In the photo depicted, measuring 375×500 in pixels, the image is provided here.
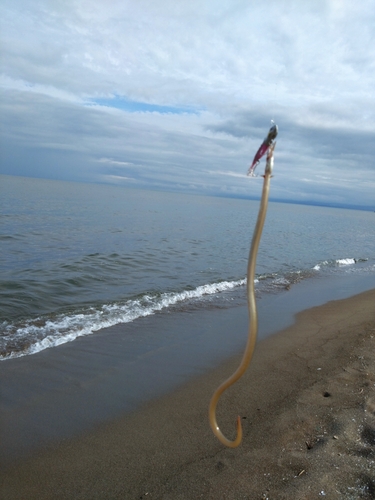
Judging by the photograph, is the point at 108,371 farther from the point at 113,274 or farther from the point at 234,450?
the point at 113,274

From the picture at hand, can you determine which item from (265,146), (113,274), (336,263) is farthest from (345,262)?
(265,146)

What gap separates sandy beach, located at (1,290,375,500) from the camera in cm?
370

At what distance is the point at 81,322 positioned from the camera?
9359mm

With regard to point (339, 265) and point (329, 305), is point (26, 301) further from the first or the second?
point (339, 265)

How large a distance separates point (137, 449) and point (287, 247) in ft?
79.4

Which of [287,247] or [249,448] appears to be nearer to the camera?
[249,448]

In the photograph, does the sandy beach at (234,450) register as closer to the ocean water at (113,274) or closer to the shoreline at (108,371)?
the shoreline at (108,371)

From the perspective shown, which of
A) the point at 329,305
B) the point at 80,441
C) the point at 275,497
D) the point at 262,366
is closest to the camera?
the point at 275,497

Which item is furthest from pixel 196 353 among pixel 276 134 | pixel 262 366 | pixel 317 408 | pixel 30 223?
pixel 30 223

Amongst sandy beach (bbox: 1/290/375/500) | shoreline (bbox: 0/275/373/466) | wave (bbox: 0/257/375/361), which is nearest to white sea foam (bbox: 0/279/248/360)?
wave (bbox: 0/257/375/361)

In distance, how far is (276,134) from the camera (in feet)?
5.57

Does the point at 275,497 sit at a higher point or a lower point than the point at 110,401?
higher

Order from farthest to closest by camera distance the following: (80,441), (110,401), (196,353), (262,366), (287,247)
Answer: (287,247)
(196,353)
(262,366)
(110,401)
(80,441)

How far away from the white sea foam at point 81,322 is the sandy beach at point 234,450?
10.4ft
